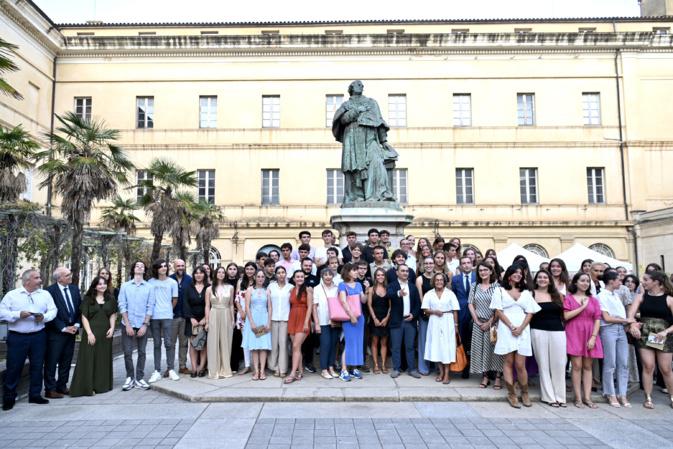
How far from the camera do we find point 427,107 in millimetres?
28938

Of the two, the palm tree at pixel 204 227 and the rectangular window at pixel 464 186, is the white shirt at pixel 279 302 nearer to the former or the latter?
the palm tree at pixel 204 227

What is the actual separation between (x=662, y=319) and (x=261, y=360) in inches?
228

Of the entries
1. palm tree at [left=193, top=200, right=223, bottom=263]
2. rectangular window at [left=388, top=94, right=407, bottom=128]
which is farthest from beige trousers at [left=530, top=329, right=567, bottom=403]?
rectangular window at [left=388, top=94, right=407, bottom=128]

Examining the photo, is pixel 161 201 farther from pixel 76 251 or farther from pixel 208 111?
pixel 208 111

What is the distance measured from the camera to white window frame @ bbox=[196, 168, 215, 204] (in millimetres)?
28578

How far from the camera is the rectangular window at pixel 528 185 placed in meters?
28.5

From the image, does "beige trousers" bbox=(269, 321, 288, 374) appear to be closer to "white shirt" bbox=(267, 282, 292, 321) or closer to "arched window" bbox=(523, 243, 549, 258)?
"white shirt" bbox=(267, 282, 292, 321)

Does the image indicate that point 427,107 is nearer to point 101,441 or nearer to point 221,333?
point 221,333

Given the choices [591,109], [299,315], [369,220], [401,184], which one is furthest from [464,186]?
[299,315]

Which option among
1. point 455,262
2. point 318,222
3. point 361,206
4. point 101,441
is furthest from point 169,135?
point 101,441

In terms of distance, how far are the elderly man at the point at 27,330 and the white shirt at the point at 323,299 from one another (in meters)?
3.73

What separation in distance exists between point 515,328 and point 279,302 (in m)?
3.48

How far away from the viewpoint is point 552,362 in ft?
22.6

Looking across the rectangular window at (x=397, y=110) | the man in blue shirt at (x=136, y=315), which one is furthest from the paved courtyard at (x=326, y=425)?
the rectangular window at (x=397, y=110)
